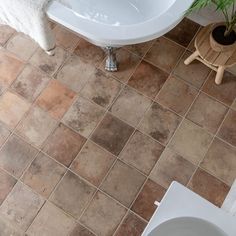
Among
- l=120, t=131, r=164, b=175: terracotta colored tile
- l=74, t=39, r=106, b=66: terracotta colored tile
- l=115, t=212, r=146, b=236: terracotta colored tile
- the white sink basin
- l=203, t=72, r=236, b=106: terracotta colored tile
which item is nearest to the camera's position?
the white sink basin

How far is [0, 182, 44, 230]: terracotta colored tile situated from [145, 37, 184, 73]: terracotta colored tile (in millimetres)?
870

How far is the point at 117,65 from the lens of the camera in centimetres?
203

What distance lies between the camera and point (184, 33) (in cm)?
208

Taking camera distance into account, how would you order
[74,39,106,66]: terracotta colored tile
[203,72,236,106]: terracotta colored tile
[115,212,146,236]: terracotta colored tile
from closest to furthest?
[115,212,146,236]: terracotta colored tile < [203,72,236,106]: terracotta colored tile < [74,39,106,66]: terracotta colored tile

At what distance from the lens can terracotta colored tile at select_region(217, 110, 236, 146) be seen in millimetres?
1874

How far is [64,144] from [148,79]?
52 centimetres

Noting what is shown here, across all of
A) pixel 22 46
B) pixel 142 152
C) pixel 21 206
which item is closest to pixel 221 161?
pixel 142 152

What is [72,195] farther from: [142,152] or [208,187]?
[208,187]

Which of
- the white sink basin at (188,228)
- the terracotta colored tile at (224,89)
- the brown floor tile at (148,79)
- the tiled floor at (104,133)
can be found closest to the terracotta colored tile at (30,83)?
the tiled floor at (104,133)

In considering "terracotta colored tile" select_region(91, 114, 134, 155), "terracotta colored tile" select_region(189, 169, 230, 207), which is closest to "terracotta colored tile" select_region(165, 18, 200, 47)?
"terracotta colored tile" select_region(91, 114, 134, 155)

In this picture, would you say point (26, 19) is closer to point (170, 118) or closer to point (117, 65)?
point (117, 65)

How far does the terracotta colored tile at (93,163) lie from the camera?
6.02 ft

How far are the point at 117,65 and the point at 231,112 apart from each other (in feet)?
1.97

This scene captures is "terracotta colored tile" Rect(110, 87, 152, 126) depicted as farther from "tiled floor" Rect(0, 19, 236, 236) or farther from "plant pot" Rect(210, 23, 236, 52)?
"plant pot" Rect(210, 23, 236, 52)
